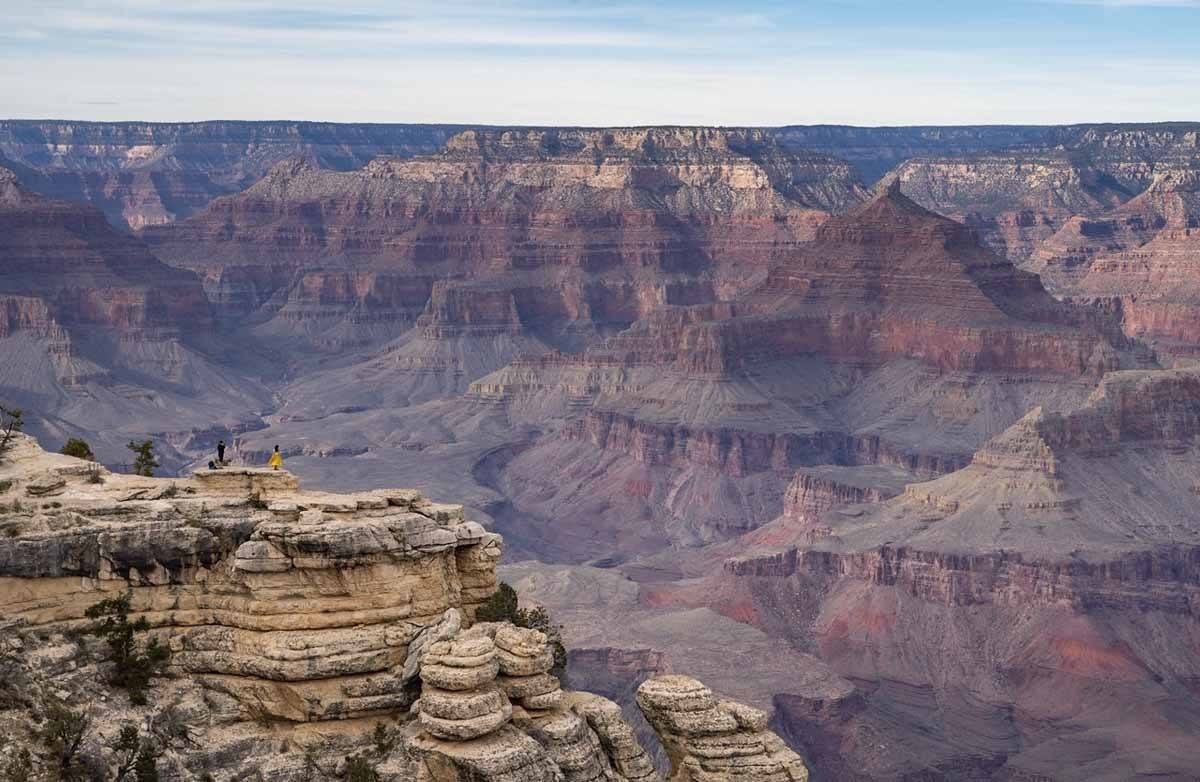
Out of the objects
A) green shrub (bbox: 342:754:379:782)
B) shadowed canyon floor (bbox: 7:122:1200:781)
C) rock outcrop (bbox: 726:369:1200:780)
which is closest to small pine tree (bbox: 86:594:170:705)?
green shrub (bbox: 342:754:379:782)

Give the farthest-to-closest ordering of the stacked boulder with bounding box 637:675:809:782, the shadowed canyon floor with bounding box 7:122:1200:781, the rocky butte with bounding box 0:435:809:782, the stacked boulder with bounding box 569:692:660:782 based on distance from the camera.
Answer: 1. the shadowed canyon floor with bounding box 7:122:1200:781
2. the stacked boulder with bounding box 637:675:809:782
3. the stacked boulder with bounding box 569:692:660:782
4. the rocky butte with bounding box 0:435:809:782

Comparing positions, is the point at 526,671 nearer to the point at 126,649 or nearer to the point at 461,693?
the point at 461,693

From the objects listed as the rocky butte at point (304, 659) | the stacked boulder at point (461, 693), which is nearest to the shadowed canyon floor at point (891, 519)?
the rocky butte at point (304, 659)

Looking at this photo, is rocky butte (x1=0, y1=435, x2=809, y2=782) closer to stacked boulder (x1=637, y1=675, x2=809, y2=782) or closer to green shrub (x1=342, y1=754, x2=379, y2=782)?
stacked boulder (x1=637, y1=675, x2=809, y2=782)

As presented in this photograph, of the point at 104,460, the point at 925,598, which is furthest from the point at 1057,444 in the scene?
the point at 104,460

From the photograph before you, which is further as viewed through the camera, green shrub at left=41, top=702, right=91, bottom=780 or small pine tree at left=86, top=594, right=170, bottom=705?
small pine tree at left=86, top=594, right=170, bottom=705

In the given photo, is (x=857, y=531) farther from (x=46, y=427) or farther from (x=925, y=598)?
(x=46, y=427)

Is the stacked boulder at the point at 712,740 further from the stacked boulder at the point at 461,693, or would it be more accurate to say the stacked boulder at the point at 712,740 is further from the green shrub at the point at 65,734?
the green shrub at the point at 65,734
